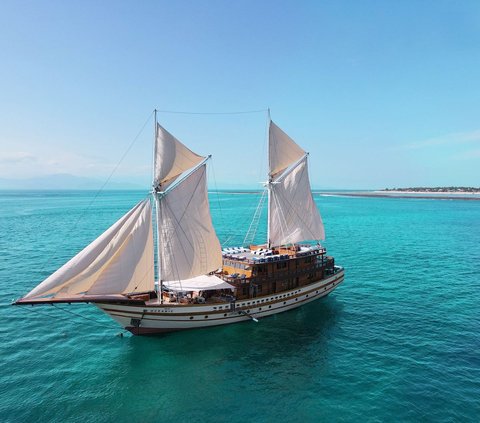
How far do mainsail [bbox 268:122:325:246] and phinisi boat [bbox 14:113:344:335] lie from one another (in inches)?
7.4

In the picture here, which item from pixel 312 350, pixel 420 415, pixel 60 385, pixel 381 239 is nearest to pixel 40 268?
pixel 60 385

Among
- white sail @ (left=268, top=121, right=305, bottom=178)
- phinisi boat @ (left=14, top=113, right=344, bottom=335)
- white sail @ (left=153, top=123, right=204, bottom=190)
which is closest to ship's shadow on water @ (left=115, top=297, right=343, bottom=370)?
phinisi boat @ (left=14, top=113, right=344, bottom=335)

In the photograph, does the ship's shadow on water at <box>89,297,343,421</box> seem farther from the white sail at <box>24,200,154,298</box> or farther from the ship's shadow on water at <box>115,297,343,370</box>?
the white sail at <box>24,200,154,298</box>

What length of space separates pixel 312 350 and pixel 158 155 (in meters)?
23.2

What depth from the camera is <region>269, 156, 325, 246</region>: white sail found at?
42688mm

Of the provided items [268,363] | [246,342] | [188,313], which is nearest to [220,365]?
[268,363]

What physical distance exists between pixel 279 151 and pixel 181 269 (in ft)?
65.8

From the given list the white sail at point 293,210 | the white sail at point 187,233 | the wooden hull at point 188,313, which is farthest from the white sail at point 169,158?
the white sail at point 293,210

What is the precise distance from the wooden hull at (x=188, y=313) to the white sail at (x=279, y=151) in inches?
625

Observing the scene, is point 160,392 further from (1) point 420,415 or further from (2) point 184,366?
(1) point 420,415

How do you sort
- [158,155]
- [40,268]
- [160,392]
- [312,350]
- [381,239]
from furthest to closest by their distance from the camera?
[381,239] → [40,268] → [158,155] → [312,350] → [160,392]

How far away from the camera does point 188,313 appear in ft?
103

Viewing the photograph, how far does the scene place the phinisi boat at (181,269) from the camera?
27.8m

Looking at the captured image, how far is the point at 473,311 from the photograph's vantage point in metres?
36.0
